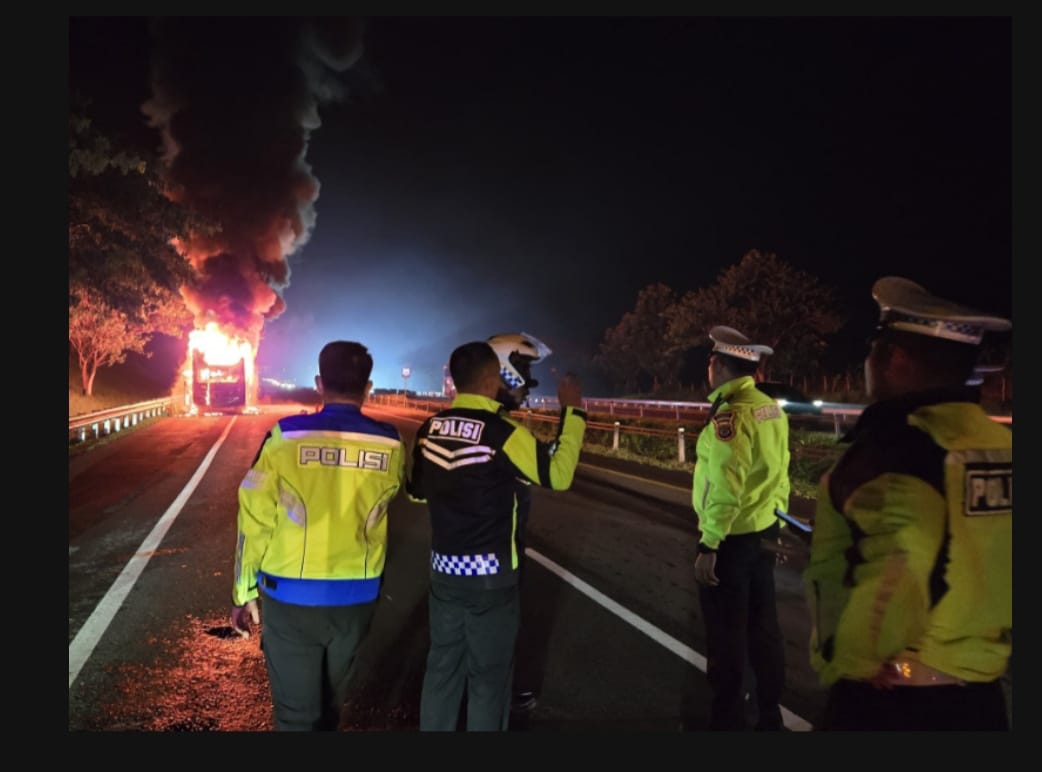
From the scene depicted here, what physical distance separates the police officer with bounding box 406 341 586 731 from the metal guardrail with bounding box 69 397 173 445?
16.1 metres

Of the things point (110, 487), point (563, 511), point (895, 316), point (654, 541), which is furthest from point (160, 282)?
point (895, 316)

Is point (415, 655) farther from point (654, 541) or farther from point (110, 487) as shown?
point (110, 487)

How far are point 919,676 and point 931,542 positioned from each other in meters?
0.44

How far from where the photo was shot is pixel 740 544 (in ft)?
10.3

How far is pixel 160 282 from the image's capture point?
17.9 meters

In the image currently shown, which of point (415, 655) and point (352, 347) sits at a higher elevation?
point (352, 347)

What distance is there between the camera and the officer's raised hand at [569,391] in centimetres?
301

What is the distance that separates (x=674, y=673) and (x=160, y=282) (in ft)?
62.1

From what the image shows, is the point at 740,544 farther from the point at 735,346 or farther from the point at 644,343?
the point at 644,343

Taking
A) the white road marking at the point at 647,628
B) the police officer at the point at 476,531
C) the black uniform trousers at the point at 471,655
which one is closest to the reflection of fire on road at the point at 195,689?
the black uniform trousers at the point at 471,655

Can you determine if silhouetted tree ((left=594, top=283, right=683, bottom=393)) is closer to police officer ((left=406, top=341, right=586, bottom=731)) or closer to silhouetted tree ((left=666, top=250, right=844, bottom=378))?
silhouetted tree ((left=666, top=250, right=844, bottom=378))

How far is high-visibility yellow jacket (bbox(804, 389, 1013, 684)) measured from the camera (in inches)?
67.7

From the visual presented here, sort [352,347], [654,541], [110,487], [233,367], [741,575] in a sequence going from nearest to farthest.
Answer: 1. [352,347]
2. [741,575]
3. [654,541]
4. [110,487]
5. [233,367]

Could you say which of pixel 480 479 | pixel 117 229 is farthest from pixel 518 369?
pixel 117 229
